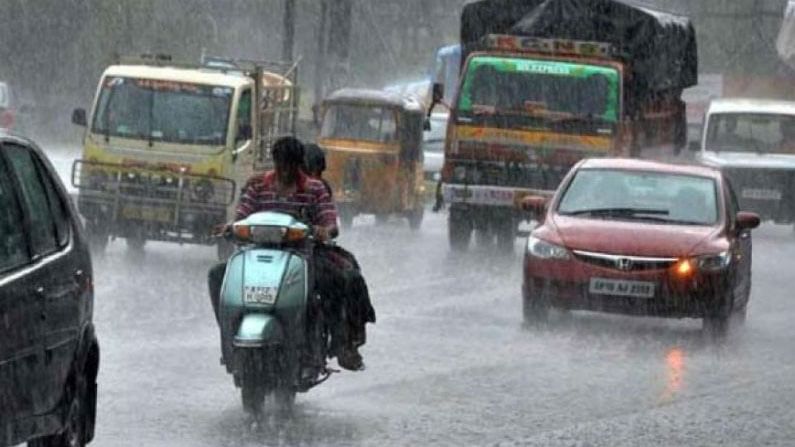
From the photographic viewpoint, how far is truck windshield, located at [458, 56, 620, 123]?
27547 millimetres

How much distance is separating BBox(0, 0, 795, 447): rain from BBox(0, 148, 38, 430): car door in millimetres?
16

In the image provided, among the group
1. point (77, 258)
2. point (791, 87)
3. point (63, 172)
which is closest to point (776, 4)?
point (791, 87)

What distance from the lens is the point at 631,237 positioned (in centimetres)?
1781

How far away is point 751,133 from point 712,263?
18182 millimetres

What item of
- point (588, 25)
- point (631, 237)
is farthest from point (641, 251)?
point (588, 25)

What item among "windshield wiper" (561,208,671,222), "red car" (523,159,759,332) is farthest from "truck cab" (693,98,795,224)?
"windshield wiper" (561,208,671,222)

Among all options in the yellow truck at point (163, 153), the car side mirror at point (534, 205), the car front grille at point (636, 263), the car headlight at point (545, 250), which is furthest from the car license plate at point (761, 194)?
the car front grille at point (636, 263)

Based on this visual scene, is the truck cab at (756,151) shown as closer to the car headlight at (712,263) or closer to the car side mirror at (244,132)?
the car side mirror at (244,132)

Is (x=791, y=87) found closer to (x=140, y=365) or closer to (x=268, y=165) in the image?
(x=268, y=165)

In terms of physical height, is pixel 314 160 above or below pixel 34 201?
below

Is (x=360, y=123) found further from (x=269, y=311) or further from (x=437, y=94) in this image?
(x=269, y=311)

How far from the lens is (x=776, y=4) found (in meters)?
81.8

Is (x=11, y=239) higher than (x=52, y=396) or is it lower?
higher

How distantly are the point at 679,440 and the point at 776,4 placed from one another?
7159 centimetres
